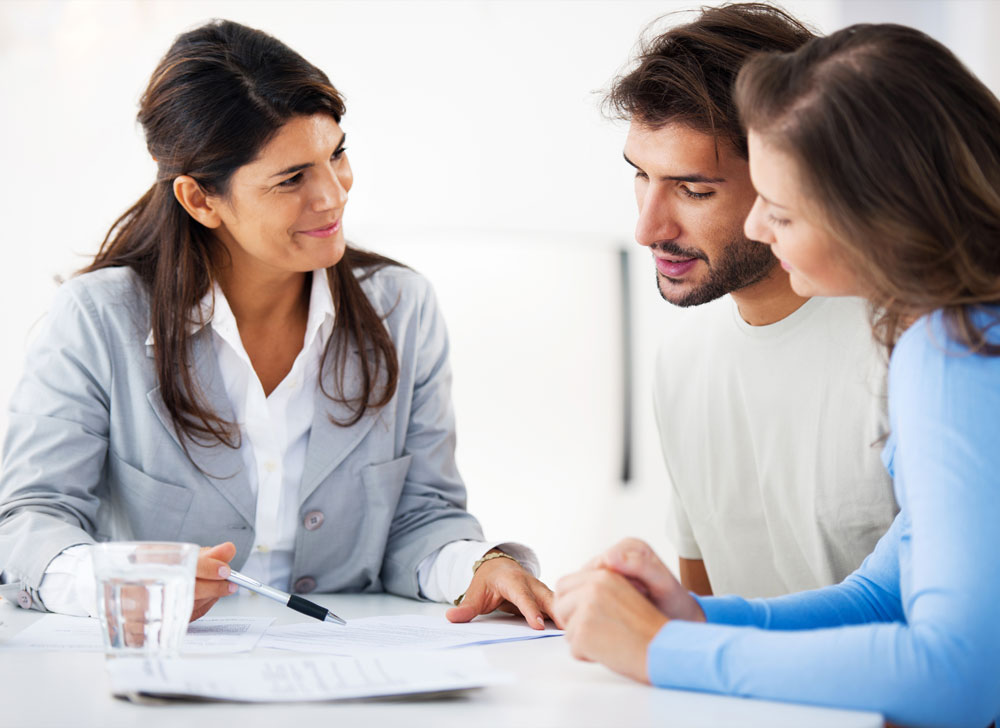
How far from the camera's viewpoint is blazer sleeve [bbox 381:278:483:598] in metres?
1.46

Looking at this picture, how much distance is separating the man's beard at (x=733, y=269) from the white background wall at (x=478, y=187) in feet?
3.94

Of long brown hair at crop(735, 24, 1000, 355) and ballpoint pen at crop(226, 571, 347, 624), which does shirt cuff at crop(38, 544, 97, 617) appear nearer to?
ballpoint pen at crop(226, 571, 347, 624)

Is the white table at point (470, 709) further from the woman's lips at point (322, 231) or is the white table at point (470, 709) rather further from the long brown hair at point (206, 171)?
the woman's lips at point (322, 231)

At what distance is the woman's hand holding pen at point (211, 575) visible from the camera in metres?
1.07

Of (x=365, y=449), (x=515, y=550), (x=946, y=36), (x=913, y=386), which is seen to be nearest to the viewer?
(x=913, y=386)

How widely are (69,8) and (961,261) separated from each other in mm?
2674

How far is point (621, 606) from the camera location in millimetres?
838

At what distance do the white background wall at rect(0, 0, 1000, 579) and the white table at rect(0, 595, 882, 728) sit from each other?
5.76 ft

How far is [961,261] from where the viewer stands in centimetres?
84

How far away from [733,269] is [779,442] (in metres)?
0.26

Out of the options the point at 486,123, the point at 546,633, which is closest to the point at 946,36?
the point at 486,123

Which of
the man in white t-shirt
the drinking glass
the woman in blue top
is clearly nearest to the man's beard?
the man in white t-shirt

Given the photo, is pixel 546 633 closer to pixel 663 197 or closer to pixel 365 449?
pixel 365 449

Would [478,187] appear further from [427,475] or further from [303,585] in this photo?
[303,585]
